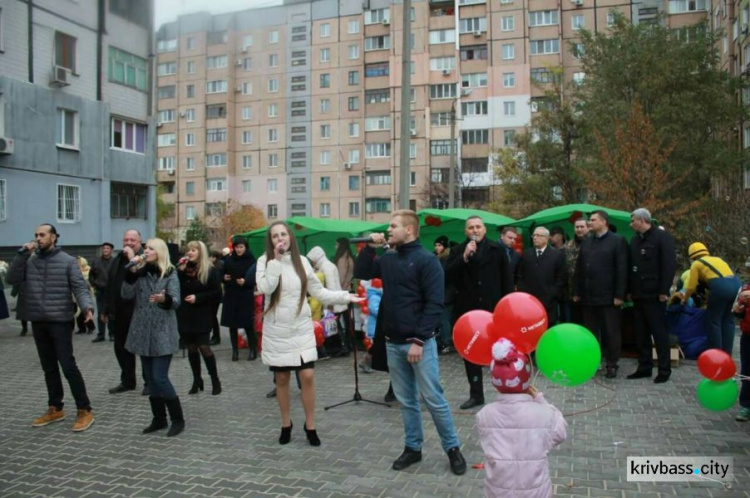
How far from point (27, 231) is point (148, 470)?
21.3 metres

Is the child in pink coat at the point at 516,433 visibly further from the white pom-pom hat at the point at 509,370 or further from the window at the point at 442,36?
the window at the point at 442,36

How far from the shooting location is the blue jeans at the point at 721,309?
7.88 metres

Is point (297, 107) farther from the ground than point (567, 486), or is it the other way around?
point (297, 107)

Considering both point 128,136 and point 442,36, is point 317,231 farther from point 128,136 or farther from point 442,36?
point 442,36

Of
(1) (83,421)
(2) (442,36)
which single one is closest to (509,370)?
(1) (83,421)

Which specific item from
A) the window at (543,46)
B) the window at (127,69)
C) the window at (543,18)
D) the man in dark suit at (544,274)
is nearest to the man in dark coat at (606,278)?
the man in dark suit at (544,274)

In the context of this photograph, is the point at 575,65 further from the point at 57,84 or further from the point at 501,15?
the point at 57,84

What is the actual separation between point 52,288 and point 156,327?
1206mm

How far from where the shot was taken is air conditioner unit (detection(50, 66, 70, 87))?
24.2 meters

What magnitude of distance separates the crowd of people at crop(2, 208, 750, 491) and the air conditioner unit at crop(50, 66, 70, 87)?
17.8m

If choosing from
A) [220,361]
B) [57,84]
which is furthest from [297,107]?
[220,361]

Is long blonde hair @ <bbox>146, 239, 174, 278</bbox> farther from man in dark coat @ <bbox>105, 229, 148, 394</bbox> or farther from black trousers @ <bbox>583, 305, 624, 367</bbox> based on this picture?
black trousers @ <bbox>583, 305, 624, 367</bbox>

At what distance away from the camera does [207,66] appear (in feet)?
197

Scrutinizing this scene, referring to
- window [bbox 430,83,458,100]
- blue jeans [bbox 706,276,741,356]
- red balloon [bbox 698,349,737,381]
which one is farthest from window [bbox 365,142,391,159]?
red balloon [bbox 698,349,737,381]
